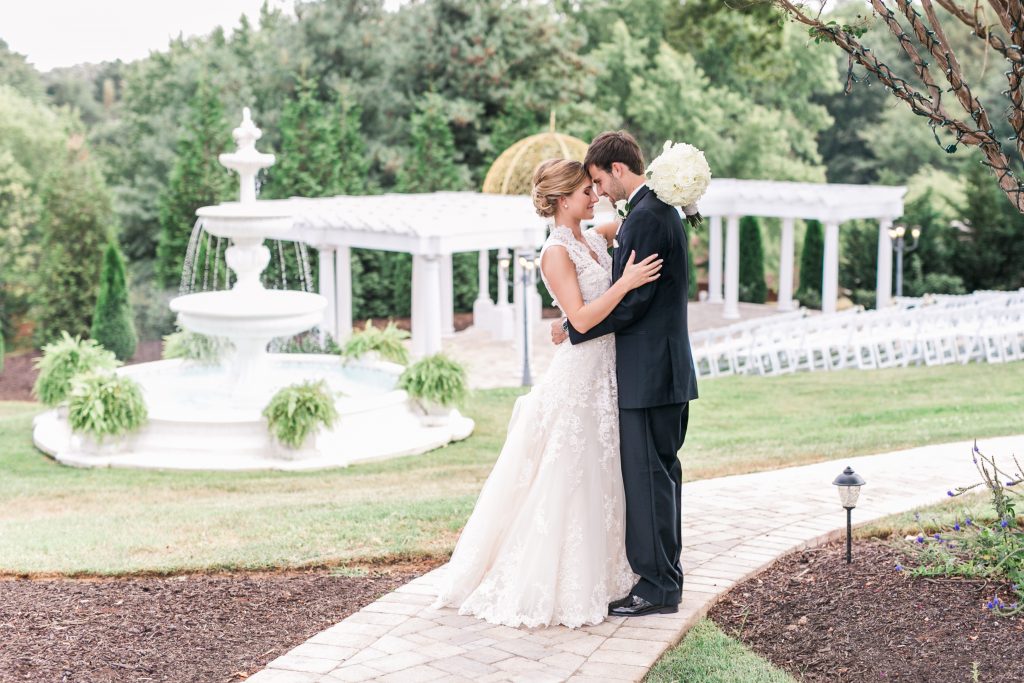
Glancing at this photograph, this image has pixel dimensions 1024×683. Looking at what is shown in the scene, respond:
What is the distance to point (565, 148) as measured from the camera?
25422mm

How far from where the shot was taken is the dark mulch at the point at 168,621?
533cm

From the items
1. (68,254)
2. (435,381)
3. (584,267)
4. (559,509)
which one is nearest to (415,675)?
(559,509)

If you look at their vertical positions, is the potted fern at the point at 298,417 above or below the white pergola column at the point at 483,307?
below

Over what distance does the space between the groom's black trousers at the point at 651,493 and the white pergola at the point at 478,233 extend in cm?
1089

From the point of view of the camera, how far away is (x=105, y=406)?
44.8 ft

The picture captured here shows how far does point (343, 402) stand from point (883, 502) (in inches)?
323

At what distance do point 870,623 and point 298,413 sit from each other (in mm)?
8922

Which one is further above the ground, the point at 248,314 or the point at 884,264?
the point at 884,264

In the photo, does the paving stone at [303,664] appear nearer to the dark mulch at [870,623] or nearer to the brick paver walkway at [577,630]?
the brick paver walkway at [577,630]

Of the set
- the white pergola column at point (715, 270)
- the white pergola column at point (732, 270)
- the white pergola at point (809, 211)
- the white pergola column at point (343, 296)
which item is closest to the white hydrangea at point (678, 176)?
the white pergola column at point (343, 296)

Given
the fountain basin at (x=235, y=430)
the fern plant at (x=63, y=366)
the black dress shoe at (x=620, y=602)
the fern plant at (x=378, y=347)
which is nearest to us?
the black dress shoe at (x=620, y=602)

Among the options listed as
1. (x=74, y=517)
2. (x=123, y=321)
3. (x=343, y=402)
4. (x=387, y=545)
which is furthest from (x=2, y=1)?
(x=387, y=545)

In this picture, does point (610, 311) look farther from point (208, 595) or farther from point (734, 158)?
point (734, 158)

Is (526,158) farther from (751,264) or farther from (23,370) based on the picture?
(23,370)
